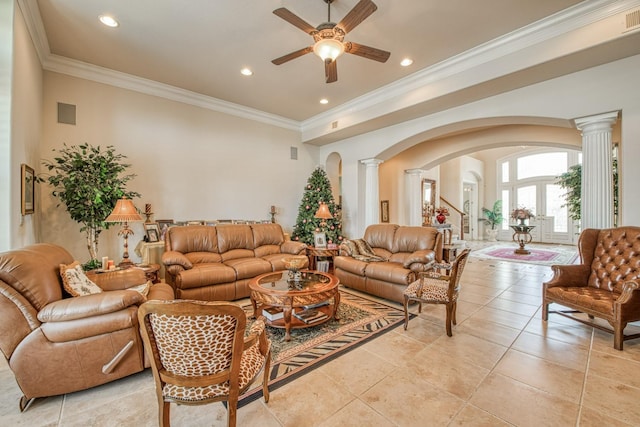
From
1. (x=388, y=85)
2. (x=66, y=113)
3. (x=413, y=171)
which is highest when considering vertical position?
(x=388, y=85)

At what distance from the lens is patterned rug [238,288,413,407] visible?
2174 mm

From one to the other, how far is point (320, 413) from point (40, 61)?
532cm

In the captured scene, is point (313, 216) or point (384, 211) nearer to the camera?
point (313, 216)

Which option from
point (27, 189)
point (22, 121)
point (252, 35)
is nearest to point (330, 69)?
point (252, 35)

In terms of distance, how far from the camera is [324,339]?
8.98 feet

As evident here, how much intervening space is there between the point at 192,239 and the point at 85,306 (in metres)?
2.47

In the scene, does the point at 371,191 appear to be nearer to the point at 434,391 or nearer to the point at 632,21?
the point at 632,21

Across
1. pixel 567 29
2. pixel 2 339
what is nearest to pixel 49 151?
pixel 2 339

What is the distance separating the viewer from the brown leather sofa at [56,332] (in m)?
1.74

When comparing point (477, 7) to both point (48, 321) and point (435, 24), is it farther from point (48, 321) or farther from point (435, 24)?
point (48, 321)

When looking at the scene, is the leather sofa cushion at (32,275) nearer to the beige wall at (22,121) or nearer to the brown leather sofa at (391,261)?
the beige wall at (22,121)

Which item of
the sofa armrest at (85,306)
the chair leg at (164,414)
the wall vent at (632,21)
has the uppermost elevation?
the wall vent at (632,21)

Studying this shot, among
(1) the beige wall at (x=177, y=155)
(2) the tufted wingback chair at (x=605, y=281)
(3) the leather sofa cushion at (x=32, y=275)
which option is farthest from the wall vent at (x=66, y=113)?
(2) the tufted wingback chair at (x=605, y=281)

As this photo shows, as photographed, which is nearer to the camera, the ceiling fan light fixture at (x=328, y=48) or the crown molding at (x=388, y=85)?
the ceiling fan light fixture at (x=328, y=48)
